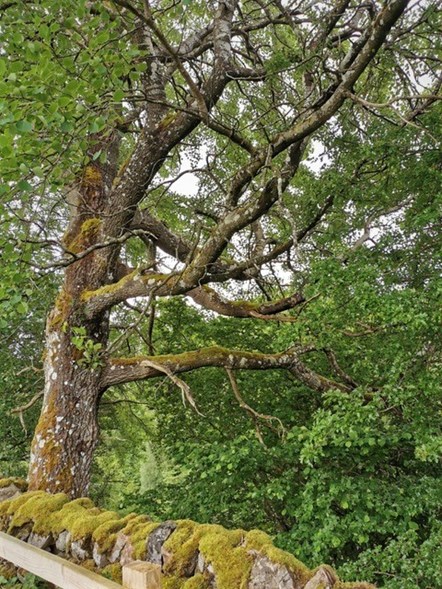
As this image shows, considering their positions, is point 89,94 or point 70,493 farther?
point 70,493

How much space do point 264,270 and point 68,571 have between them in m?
4.68

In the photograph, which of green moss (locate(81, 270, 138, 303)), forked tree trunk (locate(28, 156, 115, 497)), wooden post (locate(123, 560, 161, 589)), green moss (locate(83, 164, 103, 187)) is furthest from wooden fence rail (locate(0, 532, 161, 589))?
green moss (locate(83, 164, 103, 187))

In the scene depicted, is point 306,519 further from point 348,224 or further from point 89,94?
point 89,94

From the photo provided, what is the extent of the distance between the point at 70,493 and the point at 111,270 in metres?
2.67

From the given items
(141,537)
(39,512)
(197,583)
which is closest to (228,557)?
(197,583)

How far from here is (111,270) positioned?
569cm

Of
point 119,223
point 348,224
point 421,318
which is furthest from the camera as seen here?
point 119,223

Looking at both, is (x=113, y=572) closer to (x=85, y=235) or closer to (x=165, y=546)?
(x=165, y=546)

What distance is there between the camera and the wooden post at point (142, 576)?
1.77 meters

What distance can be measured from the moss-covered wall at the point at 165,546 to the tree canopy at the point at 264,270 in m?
1.21

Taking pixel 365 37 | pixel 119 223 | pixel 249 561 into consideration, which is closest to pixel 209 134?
pixel 119 223

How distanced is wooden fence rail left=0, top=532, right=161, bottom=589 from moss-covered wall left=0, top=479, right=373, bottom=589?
406 mm

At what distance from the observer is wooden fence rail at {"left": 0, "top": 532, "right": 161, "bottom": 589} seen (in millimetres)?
1796

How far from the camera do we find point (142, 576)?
5.82ft
